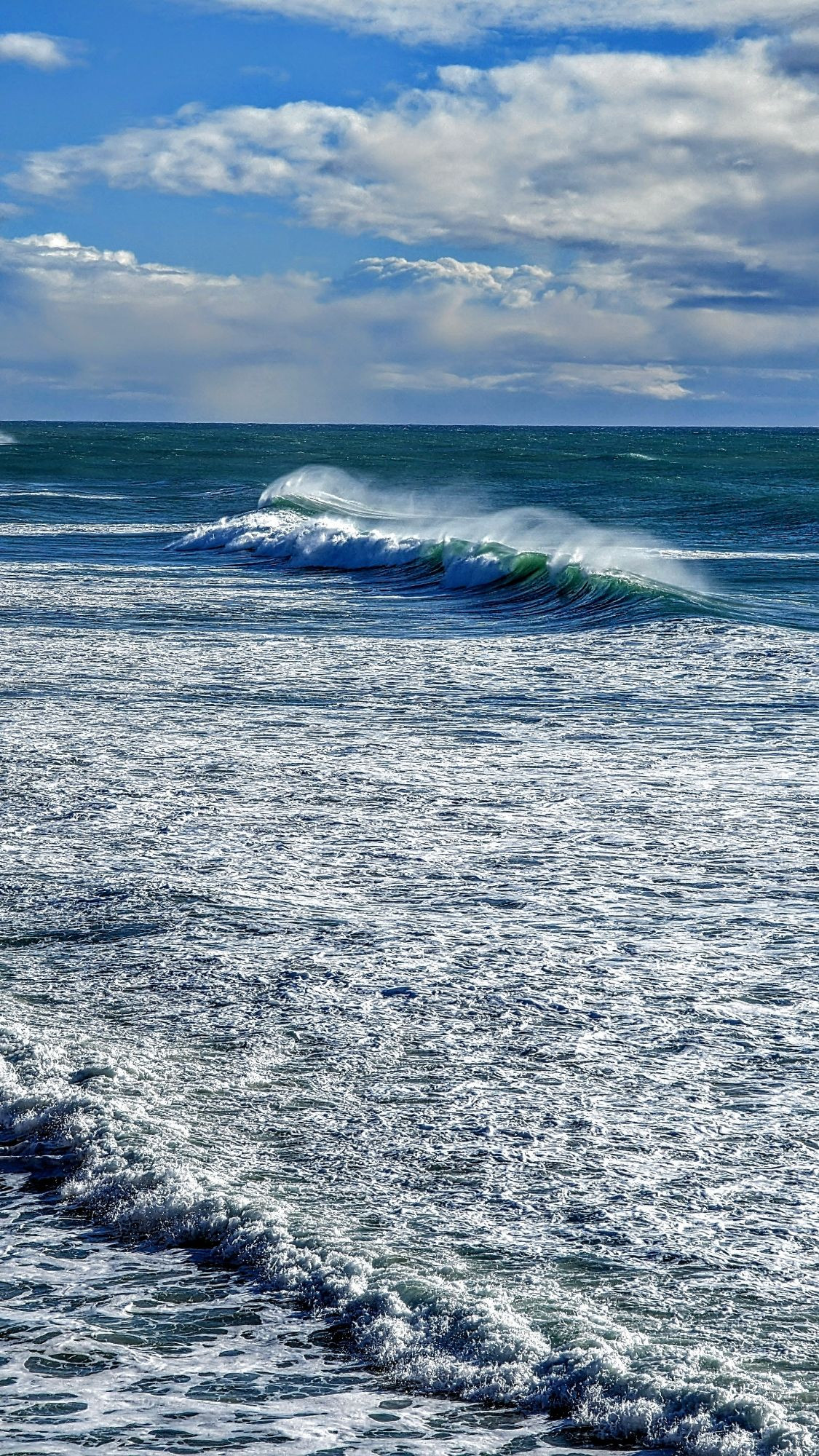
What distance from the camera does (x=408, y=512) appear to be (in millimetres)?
33031

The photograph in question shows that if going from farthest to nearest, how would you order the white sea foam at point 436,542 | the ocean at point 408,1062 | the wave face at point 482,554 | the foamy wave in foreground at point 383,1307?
the white sea foam at point 436,542 → the wave face at point 482,554 → the ocean at point 408,1062 → the foamy wave in foreground at point 383,1307

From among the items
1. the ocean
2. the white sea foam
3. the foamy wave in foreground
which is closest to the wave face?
the white sea foam

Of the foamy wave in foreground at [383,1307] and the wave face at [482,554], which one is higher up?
the wave face at [482,554]

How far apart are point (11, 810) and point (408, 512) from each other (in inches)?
1044

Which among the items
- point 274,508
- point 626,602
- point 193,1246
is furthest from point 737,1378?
point 274,508

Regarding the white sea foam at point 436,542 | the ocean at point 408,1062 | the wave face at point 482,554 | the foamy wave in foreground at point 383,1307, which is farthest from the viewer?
the white sea foam at point 436,542

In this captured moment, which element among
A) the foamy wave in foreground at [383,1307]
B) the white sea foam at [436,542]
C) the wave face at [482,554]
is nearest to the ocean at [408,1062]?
the foamy wave in foreground at [383,1307]

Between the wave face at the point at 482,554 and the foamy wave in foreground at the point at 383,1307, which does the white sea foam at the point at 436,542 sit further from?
the foamy wave in foreground at the point at 383,1307

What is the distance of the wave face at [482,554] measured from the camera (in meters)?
16.5

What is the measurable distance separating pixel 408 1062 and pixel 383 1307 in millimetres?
1222

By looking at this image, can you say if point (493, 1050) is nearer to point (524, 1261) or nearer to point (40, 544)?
point (524, 1261)

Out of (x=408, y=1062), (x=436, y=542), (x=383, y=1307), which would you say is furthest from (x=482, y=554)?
(x=383, y=1307)

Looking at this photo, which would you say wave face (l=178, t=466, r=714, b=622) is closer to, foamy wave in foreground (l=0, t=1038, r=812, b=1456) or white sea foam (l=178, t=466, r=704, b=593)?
white sea foam (l=178, t=466, r=704, b=593)

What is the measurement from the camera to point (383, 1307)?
10.5 ft
